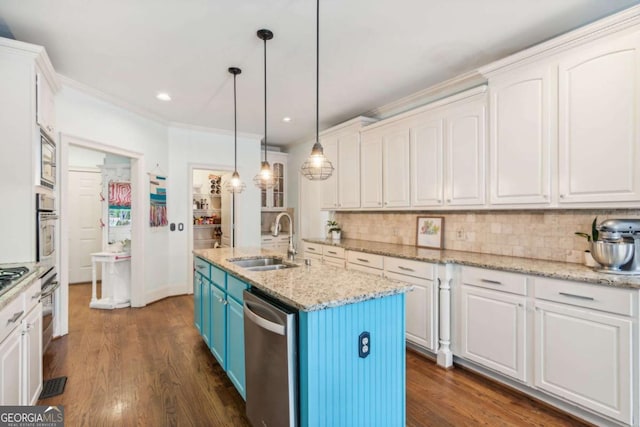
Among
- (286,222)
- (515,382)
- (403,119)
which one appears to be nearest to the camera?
(515,382)

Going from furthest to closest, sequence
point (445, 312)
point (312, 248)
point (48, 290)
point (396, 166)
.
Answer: point (312, 248) < point (396, 166) < point (445, 312) < point (48, 290)

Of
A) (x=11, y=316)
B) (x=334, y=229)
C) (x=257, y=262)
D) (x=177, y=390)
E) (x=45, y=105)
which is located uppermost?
(x=45, y=105)

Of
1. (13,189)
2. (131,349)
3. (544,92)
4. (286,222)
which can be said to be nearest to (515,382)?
(544,92)

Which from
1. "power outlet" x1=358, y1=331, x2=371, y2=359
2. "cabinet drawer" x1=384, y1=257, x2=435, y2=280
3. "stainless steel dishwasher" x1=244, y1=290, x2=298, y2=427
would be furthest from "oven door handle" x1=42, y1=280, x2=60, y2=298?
"cabinet drawer" x1=384, y1=257, x2=435, y2=280

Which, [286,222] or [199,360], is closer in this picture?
[199,360]

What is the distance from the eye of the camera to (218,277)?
255cm

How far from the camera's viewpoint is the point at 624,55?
201 cm

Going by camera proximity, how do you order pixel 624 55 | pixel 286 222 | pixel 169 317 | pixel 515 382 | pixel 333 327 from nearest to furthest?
pixel 333 327, pixel 624 55, pixel 515 382, pixel 169 317, pixel 286 222

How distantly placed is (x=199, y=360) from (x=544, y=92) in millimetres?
3576

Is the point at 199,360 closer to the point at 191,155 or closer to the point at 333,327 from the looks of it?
the point at 333,327

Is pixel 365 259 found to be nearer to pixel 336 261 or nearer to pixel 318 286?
pixel 336 261

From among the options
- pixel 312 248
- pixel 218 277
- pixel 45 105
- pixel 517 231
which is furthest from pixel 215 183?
pixel 517 231

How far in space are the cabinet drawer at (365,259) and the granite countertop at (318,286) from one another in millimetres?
1168

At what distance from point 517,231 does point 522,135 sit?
841 millimetres
